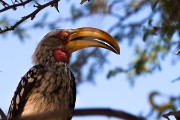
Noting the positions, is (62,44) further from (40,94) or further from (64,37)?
(40,94)

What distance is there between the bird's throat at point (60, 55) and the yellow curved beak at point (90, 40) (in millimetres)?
67

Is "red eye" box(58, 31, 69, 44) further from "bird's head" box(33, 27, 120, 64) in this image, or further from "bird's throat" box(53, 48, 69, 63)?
"bird's throat" box(53, 48, 69, 63)

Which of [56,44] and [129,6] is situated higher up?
[129,6]

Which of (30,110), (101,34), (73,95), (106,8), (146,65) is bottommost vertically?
(106,8)

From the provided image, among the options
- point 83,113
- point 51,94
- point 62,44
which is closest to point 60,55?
point 62,44

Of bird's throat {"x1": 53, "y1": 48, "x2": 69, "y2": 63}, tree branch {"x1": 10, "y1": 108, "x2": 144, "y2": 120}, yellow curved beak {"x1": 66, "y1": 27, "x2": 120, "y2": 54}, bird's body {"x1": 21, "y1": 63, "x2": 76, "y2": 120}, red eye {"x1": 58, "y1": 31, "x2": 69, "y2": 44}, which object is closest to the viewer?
tree branch {"x1": 10, "y1": 108, "x2": 144, "y2": 120}

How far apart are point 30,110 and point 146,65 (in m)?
2.87

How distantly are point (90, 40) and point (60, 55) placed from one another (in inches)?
18.5

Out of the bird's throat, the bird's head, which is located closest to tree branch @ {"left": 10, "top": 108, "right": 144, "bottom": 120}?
the bird's head

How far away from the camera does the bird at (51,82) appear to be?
11.0ft

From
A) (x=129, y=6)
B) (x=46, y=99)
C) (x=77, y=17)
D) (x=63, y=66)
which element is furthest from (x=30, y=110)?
(x=129, y=6)

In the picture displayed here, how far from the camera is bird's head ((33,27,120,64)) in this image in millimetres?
3751

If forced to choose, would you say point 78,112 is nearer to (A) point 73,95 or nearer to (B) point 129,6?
(A) point 73,95

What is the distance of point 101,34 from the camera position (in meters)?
3.40
